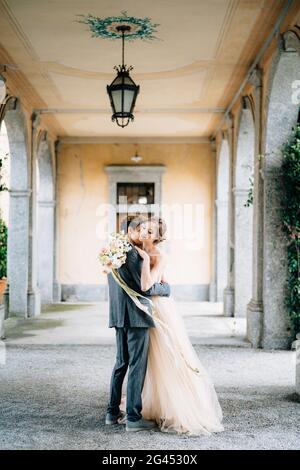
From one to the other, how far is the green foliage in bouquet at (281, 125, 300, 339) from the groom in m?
3.48

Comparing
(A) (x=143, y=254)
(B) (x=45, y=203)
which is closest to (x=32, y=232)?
(B) (x=45, y=203)

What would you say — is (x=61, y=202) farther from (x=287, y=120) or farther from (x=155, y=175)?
(x=287, y=120)

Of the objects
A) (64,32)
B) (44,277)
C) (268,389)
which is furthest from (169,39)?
(44,277)

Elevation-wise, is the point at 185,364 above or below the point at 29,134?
below

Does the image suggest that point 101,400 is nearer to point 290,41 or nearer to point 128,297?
point 128,297

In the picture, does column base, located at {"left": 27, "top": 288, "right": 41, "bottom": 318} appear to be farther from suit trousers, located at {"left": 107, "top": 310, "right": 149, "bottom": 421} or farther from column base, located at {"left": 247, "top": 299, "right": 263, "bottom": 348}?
suit trousers, located at {"left": 107, "top": 310, "right": 149, "bottom": 421}

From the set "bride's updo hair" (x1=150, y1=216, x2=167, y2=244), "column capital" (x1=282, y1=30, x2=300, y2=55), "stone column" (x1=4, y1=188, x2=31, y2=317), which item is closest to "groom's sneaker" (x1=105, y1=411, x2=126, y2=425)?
"bride's updo hair" (x1=150, y1=216, x2=167, y2=244)

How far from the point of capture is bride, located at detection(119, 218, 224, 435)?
446 centimetres

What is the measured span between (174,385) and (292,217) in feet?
12.4

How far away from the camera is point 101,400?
535 cm

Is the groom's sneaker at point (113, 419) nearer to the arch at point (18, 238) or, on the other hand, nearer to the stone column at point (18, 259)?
the arch at point (18, 238)

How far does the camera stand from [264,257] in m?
7.96
